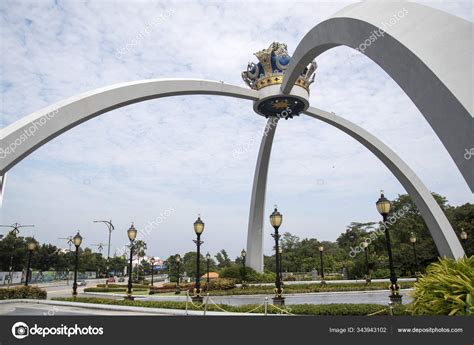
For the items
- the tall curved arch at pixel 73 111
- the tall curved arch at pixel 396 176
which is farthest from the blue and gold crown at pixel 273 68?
the tall curved arch at pixel 73 111

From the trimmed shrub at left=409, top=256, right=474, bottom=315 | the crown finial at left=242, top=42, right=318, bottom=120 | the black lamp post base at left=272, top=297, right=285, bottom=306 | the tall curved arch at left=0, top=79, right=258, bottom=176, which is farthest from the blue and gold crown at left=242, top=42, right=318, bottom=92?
the trimmed shrub at left=409, top=256, right=474, bottom=315

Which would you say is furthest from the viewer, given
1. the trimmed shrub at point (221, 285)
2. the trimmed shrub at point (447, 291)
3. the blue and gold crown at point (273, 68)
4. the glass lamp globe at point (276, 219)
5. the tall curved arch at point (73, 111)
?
the blue and gold crown at point (273, 68)

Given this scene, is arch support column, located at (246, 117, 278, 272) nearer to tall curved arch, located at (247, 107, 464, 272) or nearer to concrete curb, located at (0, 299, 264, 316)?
tall curved arch, located at (247, 107, 464, 272)

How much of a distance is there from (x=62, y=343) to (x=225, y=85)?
17597mm

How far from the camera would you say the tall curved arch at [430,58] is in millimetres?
5707

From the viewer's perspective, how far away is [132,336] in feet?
16.5

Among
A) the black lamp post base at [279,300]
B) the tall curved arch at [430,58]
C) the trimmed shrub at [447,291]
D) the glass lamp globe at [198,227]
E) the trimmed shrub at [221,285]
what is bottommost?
the trimmed shrub at [221,285]

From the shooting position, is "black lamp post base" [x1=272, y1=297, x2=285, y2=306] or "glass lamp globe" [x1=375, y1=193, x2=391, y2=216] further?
"black lamp post base" [x1=272, y1=297, x2=285, y2=306]

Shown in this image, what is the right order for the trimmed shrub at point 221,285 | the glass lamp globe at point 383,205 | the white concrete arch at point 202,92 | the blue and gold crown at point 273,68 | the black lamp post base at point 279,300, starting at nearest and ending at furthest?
the white concrete arch at point 202,92 → the glass lamp globe at point 383,205 → the black lamp post base at point 279,300 → the trimmed shrub at point 221,285 → the blue and gold crown at point 273,68

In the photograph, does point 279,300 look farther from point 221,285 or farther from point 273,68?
point 273,68

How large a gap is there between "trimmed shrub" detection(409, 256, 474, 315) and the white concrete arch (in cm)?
1057

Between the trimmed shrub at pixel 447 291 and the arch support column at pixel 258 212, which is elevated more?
the arch support column at pixel 258 212

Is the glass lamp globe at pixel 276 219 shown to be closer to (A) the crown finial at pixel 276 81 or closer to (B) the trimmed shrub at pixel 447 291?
(B) the trimmed shrub at pixel 447 291

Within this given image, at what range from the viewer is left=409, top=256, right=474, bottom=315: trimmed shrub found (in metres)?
4.93
